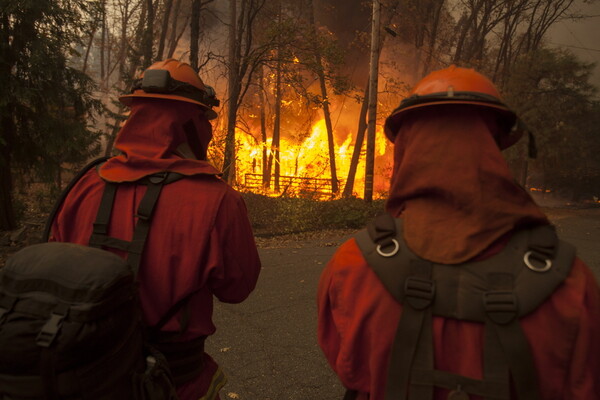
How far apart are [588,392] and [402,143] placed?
0.88 m

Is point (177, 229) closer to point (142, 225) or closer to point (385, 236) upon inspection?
point (142, 225)

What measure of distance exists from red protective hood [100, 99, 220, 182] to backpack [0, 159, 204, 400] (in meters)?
0.54

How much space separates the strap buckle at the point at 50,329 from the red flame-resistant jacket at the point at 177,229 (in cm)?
52

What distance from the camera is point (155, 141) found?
1.93 metres

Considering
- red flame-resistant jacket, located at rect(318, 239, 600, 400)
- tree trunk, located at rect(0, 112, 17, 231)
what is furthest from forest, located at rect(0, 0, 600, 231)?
red flame-resistant jacket, located at rect(318, 239, 600, 400)

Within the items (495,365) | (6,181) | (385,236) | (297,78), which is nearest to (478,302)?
(495,365)

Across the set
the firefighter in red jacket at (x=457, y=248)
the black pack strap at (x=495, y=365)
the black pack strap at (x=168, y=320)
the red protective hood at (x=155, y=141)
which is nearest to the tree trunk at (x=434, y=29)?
the red protective hood at (x=155, y=141)

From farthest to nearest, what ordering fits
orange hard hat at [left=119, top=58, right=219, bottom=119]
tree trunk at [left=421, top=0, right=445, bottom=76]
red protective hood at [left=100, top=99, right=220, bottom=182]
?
tree trunk at [left=421, top=0, right=445, bottom=76]
orange hard hat at [left=119, top=58, right=219, bottom=119]
red protective hood at [left=100, top=99, right=220, bottom=182]

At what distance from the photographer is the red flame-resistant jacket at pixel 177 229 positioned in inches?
68.2

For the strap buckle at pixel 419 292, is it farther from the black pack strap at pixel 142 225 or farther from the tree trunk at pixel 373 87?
the tree trunk at pixel 373 87

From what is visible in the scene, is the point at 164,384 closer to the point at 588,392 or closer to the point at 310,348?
the point at 588,392

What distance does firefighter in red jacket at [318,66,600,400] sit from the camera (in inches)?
45.2

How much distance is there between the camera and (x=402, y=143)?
148 centimetres

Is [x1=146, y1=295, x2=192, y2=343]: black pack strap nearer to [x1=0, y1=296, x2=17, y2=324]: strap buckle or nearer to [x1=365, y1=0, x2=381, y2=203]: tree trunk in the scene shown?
[x1=0, y1=296, x2=17, y2=324]: strap buckle
